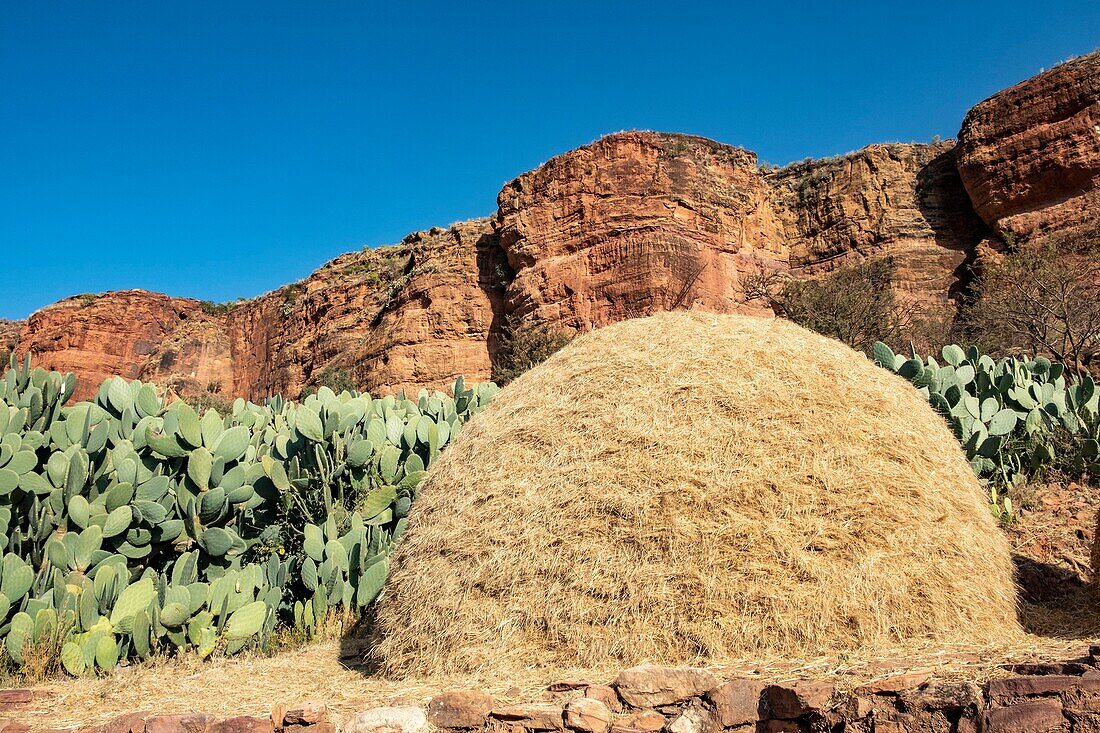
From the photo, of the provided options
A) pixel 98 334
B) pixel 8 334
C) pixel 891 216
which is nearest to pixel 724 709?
pixel 891 216

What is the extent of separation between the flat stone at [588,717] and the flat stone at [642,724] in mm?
51

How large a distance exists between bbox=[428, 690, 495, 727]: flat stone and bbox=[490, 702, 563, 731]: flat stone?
58mm

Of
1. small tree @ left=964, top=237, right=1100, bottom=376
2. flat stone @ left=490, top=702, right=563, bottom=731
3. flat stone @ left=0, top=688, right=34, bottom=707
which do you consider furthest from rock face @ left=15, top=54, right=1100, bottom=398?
flat stone @ left=490, top=702, right=563, bottom=731

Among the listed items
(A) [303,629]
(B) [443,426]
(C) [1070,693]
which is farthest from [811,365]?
(A) [303,629]

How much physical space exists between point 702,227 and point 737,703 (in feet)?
86.6

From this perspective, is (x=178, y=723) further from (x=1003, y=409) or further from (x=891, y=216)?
(x=891, y=216)

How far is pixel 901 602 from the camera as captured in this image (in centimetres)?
380

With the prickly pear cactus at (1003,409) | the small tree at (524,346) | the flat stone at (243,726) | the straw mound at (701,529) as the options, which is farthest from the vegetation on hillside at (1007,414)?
the small tree at (524,346)

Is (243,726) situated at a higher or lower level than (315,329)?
lower

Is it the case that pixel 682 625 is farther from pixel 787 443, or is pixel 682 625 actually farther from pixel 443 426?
pixel 443 426

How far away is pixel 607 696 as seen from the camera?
3.41 meters

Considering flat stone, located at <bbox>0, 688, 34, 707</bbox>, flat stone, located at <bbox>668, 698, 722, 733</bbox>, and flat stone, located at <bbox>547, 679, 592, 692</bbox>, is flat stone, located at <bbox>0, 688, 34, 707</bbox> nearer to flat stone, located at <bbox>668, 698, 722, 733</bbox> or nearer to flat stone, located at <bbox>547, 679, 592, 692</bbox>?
flat stone, located at <bbox>547, 679, 592, 692</bbox>

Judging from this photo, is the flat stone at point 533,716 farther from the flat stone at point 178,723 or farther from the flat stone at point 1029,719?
the flat stone at point 1029,719

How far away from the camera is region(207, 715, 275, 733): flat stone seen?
362 cm
